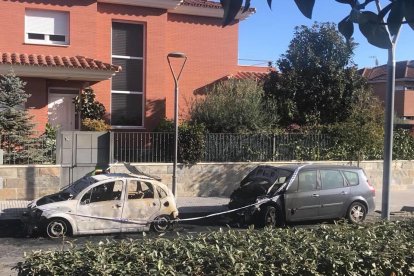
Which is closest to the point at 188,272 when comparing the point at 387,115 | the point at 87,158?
the point at 387,115

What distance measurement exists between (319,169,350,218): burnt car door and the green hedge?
7.41m

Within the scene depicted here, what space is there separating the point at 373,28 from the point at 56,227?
9.17 metres

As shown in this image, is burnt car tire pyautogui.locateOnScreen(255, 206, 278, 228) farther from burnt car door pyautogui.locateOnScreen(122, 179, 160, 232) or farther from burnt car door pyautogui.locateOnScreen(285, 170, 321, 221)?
burnt car door pyautogui.locateOnScreen(122, 179, 160, 232)

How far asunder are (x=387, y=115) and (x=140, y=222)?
540 cm

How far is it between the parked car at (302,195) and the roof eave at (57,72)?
705 cm

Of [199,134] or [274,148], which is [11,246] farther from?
[274,148]

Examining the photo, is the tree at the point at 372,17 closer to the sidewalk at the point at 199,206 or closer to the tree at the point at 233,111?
the sidewalk at the point at 199,206

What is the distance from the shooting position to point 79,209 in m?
10.5

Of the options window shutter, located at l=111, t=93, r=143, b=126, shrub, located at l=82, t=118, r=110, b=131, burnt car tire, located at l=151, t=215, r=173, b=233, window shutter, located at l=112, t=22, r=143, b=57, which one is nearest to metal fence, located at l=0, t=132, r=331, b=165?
shrub, located at l=82, t=118, r=110, b=131

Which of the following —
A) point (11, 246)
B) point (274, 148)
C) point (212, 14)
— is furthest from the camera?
point (212, 14)

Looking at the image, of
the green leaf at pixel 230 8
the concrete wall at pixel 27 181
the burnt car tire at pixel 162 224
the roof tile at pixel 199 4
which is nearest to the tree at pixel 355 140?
the roof tile at pixel 199 4

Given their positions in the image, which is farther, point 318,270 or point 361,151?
point 361,151

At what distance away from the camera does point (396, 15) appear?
2.08m

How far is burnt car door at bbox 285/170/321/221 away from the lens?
11.9 meters
